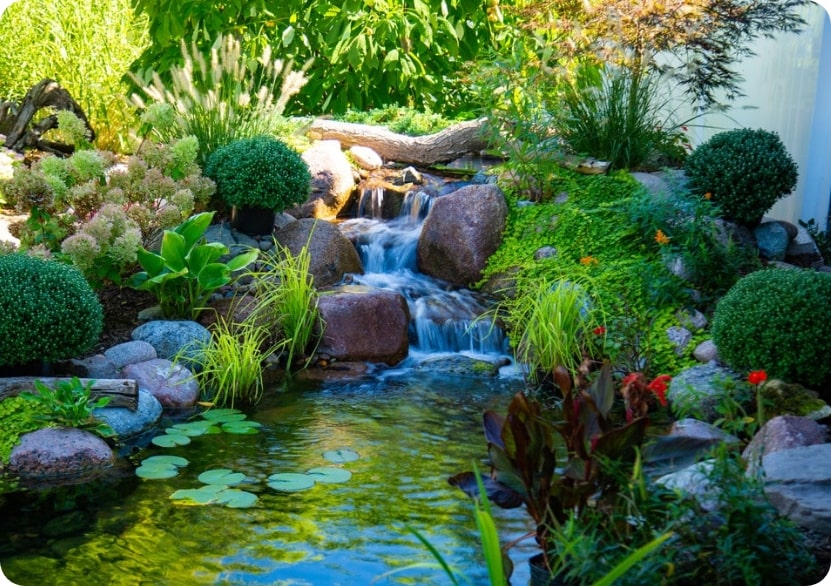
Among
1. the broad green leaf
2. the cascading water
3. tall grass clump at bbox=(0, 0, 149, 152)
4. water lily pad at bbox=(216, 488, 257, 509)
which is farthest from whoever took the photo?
tall grass clump at bbox=(0, 0, 149, 152)

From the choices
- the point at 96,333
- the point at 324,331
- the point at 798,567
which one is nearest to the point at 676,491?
the point at 798,567

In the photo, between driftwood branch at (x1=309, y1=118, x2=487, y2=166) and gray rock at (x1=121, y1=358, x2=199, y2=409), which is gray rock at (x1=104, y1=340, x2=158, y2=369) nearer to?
gray rock at (x1=121, y1=358, x2=199, y2=409)

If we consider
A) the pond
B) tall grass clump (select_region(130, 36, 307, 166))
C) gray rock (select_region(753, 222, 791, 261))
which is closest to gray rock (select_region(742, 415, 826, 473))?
the pond

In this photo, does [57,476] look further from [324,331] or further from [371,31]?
[371,31]

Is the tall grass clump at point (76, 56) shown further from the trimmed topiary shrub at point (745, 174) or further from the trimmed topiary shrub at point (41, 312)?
the trimmed topiary shrub at point (745, 174)

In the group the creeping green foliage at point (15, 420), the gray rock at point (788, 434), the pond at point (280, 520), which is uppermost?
the gray rock at point (788, 434)

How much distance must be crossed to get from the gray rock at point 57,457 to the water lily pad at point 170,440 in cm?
35

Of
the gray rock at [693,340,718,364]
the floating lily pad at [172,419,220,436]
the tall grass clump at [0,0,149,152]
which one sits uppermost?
the tall grass clump at [0,0,149,152]

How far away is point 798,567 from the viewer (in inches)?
120

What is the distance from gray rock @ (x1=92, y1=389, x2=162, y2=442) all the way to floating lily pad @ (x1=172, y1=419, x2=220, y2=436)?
0.17 meters

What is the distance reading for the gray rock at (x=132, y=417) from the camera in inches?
218

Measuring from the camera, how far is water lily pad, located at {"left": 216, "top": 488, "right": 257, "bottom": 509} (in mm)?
4473

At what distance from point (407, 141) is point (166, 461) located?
6929mm

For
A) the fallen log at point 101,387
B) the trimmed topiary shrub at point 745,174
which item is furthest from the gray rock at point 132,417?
the trimmed topiary shrub at point 745,174
